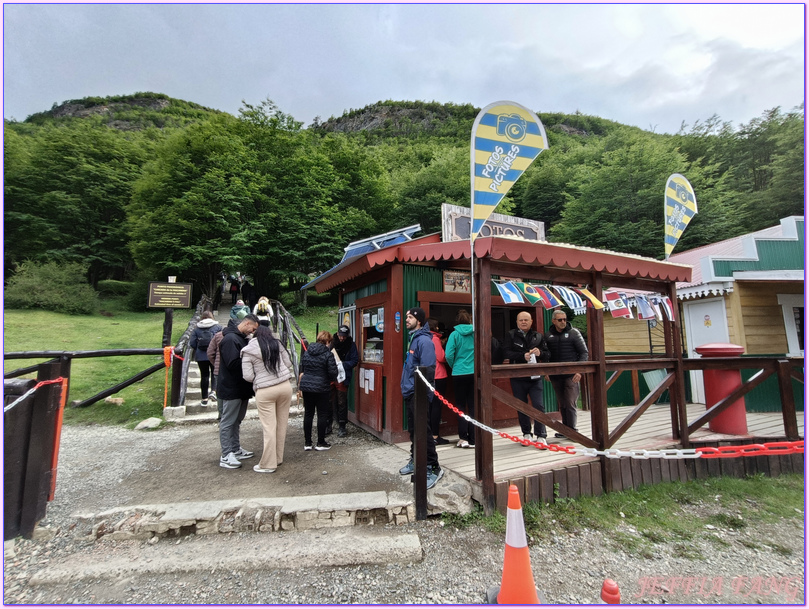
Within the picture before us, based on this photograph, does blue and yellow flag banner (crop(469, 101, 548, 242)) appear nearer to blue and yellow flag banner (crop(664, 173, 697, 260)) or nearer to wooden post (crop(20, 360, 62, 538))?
blue and yellow flag banner (crop(664, 173, 697, 260))

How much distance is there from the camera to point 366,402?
6.41m

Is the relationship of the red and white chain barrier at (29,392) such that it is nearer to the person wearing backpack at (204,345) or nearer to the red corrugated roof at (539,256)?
the red corrugated roof at (539,256)

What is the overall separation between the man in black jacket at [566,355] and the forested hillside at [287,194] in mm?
16318

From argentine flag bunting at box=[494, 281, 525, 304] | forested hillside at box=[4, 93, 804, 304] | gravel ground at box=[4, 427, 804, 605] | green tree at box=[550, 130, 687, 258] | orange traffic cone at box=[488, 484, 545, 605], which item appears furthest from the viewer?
forested hillside at box=[4, 93, 804, 304]

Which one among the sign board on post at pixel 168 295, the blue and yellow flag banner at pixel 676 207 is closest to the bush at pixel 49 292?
the sign board on post at pixel 168 295

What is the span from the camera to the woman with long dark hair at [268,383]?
433cm

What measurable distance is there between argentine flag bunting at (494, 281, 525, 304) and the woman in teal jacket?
36.4 inches

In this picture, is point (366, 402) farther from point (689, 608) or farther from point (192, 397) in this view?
point (689, 608)

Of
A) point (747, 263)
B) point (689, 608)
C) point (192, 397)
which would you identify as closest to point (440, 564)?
point (689, 608)

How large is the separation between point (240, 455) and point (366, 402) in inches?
84.7

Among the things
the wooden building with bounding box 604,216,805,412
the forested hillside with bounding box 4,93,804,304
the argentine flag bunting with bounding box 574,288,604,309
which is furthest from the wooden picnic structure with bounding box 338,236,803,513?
the forested hillside with bounding box 4,93,804,304

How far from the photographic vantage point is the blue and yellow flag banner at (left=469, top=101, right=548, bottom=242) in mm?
4113

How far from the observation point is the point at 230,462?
4566 mm

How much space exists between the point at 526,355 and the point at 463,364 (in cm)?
98
